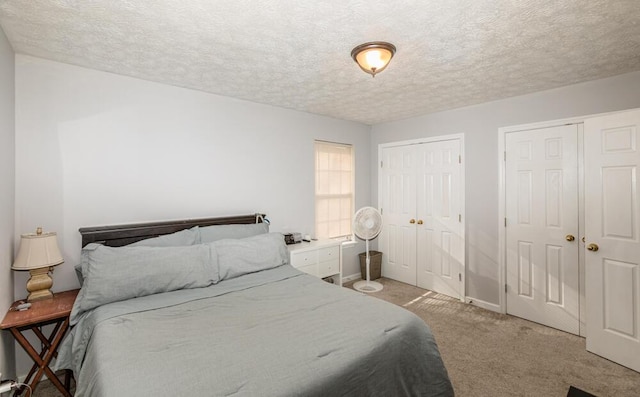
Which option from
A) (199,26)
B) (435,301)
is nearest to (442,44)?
(199,26)

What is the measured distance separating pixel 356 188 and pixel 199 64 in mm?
2894

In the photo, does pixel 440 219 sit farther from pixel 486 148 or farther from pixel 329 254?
pixel 329 254

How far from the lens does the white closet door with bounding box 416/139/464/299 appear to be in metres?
3.89

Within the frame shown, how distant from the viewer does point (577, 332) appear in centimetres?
296

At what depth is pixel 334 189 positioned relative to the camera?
14.8 feet

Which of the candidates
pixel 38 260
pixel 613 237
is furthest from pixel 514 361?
pixel 38 260

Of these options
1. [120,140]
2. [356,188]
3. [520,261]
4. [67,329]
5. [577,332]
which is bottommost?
[577,332]

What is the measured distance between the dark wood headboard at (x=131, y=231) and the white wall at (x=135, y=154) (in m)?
0.12

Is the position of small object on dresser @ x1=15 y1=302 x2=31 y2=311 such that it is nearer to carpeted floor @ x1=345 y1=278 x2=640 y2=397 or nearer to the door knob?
carpeted floor @ x1=345 y1=278 x2=640 y2=397

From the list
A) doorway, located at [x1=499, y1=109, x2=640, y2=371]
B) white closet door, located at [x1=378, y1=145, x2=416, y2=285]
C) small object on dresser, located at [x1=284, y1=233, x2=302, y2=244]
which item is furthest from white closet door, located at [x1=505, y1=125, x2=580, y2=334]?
small object on dresser, located at [x1=284, y1=233, x2=302, y2=244]

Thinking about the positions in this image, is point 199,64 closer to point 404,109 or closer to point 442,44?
point 442,44

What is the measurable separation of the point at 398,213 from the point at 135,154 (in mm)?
3482

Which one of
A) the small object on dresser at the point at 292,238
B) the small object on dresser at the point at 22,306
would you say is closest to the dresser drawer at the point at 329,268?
the small object on dresser at the point at 292,238

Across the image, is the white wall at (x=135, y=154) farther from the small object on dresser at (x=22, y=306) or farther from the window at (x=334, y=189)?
the window at (x=334, y=189)
